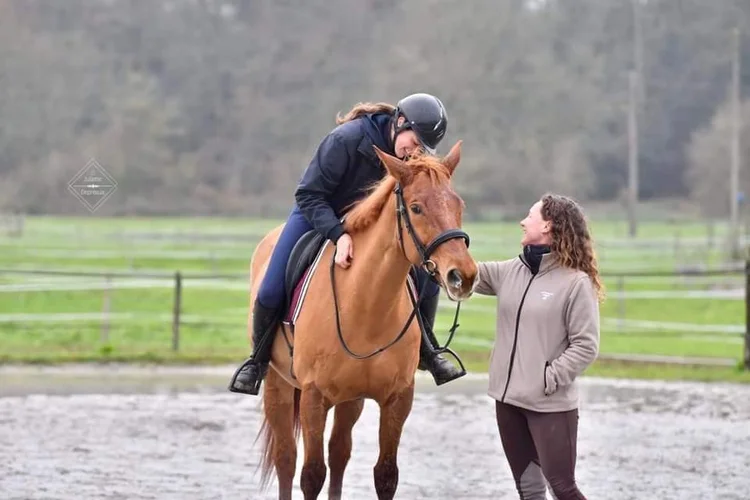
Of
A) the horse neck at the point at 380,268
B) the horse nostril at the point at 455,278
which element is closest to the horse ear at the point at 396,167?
the horse neck at the point at 380,268

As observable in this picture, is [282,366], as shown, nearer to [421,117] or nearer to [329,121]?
[421,117]

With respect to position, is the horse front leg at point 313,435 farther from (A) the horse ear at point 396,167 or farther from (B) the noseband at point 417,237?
(A) the horse ear at point 396,167

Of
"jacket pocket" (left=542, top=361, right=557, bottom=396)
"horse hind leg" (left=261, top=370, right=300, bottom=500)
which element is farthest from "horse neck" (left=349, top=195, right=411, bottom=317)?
"horse hind leg" (left=261, top=370, right=300, bottom=500)

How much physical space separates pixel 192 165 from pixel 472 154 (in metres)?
9.78

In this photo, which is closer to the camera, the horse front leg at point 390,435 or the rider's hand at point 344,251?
the rider's hand at point 344,251

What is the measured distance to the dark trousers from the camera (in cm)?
534

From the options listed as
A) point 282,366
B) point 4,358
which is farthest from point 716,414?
point 4,358

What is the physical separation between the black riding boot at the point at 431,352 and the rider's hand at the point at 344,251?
61 centimetres

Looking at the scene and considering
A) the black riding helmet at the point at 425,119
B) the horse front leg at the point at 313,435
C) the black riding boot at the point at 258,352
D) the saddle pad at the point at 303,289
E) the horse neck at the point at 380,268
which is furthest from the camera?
the black riding boot at the point at 258,352

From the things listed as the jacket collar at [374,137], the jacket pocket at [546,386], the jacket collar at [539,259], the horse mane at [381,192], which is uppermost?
the jacket collar at [374,137]

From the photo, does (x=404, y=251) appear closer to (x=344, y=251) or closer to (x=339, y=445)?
(x=344, y=251)

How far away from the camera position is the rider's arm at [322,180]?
6.17 metres

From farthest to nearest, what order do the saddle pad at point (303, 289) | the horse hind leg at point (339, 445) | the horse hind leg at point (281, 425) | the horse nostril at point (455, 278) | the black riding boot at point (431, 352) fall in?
the horse hind leg at point (281, 425) → the horse hind leg at point (339, 445) → the black riding boot at point (431, 352) → the saddle pad at point (303, 289) → the horse nostril at point (455, 278)

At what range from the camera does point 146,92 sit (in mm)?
41000
